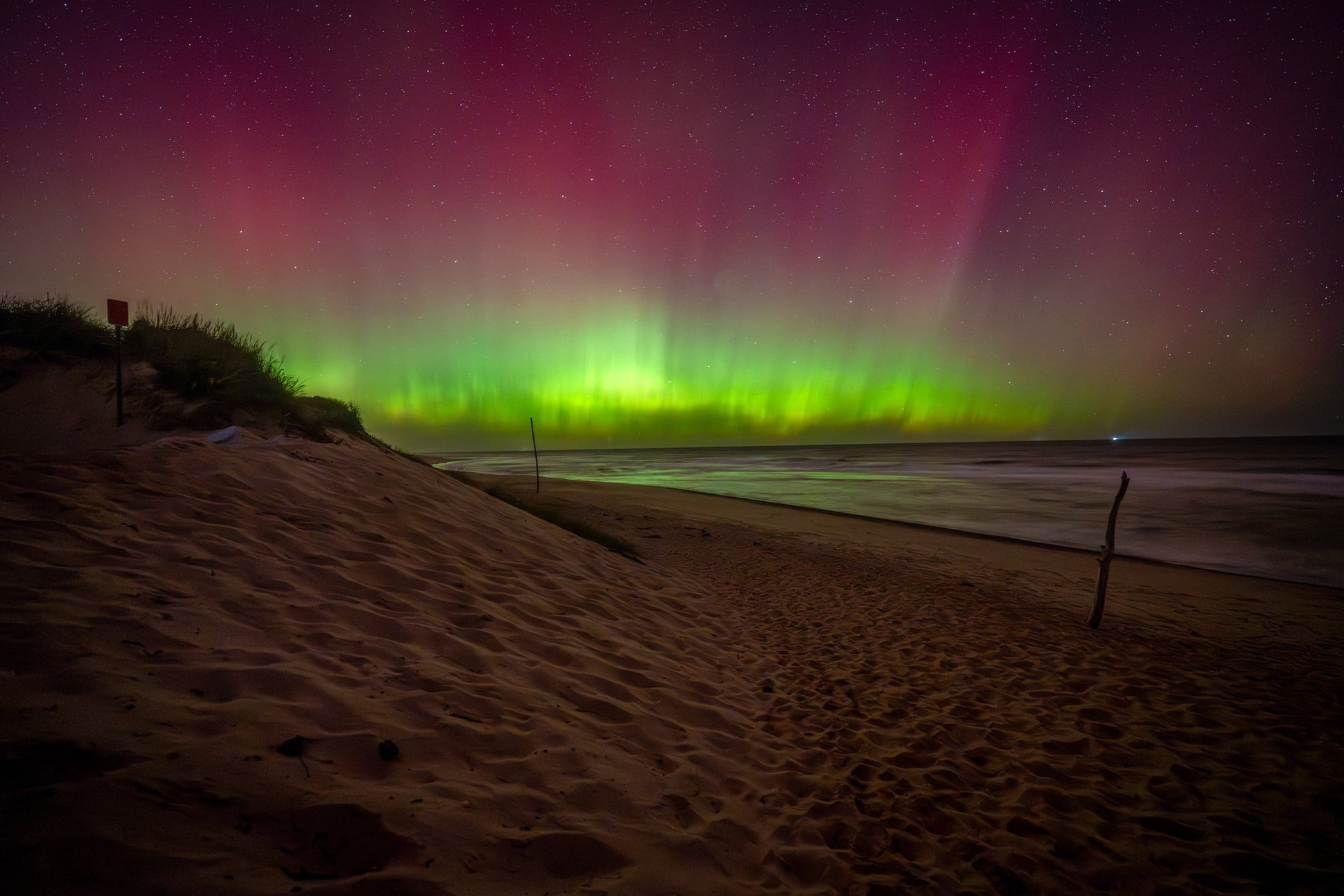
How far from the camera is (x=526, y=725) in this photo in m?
3.08

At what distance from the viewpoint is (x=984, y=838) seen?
298cm

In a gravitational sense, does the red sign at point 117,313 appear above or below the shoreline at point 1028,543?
above

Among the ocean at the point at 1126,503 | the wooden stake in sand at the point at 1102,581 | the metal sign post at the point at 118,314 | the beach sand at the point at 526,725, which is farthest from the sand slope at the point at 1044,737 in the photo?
the metal sign post at the point at 118,314

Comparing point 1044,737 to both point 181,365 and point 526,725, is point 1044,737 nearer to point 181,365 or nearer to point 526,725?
point 526,725

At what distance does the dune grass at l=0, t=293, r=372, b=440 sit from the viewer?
24.4 feet

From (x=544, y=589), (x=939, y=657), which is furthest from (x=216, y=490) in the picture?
(x=939, y=657)

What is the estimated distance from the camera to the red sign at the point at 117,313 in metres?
6.36

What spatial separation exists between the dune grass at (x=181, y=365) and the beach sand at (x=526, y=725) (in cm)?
128

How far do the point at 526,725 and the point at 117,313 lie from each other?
25.2ft

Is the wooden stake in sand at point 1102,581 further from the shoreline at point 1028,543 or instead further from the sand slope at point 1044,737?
the shoreline at point 1028,543

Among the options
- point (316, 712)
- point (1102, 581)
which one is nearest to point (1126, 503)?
point (1102, 581)

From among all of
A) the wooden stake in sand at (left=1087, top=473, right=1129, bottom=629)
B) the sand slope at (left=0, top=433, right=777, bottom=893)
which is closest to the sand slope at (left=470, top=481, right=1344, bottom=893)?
the wooden stake in sand at (left=1087, top=473, right=1129, bottom=629)

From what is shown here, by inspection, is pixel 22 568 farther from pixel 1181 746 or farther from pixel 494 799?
pixel 1181 746

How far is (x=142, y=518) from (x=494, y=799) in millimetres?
3619
